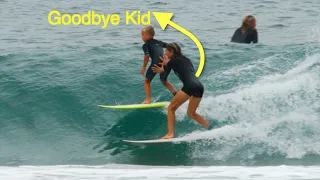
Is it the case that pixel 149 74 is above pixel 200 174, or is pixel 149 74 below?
above

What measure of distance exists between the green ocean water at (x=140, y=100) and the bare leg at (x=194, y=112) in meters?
0.26

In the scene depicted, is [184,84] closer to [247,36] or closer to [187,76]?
[187,76]

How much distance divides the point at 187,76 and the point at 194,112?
2.08 feet

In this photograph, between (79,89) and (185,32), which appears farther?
(185,32)

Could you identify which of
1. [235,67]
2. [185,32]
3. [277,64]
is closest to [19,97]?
[235,67]

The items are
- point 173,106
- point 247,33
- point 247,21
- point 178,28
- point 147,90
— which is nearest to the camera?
point 173,106

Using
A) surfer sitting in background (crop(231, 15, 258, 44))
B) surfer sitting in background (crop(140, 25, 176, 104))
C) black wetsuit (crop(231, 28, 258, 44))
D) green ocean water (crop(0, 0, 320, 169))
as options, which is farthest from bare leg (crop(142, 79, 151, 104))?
black wetsuit (crop(231, 28, 258, 44))

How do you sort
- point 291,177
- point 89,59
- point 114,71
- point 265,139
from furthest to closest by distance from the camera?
point 89,59
point 114,71
point 265,139
point 291,177

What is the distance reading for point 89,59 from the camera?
14.7 meters

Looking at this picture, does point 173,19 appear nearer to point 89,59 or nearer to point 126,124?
point 89,59

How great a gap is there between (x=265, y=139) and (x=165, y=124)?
76.4 inches

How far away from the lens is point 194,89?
10102 mm

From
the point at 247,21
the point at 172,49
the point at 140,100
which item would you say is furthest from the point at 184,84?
the point at 247,21

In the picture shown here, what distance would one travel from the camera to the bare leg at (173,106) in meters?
10.2
